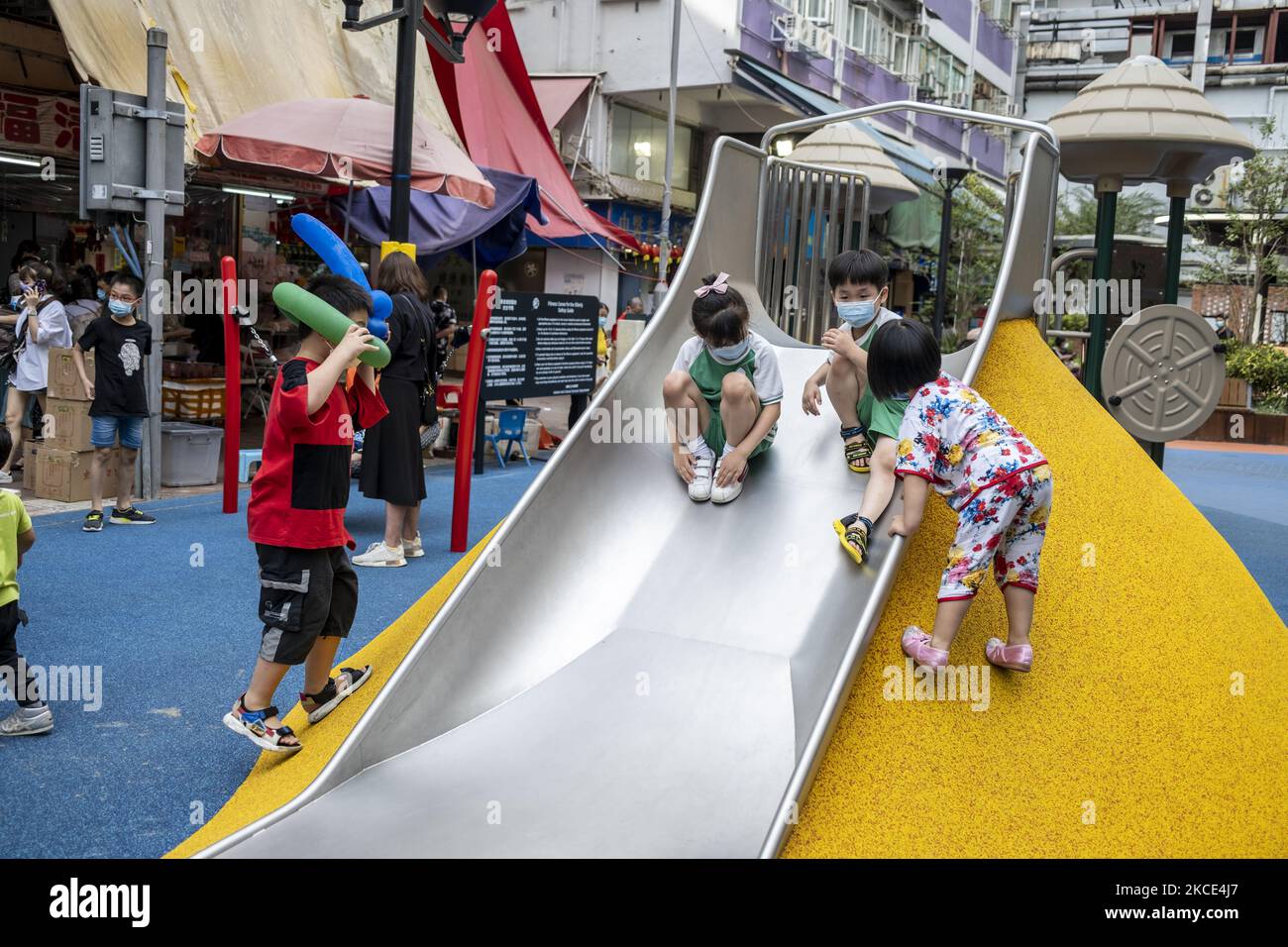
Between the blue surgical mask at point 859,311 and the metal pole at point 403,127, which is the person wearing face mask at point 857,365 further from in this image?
the metal pole at point 403,127

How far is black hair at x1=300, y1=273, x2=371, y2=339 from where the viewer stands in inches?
164

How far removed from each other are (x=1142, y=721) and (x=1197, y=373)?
18.4 ft

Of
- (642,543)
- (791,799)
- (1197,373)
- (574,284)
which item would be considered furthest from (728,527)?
(574,284)

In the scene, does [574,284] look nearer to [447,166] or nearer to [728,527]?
[447,166]

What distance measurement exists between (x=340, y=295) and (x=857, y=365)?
2.37 m

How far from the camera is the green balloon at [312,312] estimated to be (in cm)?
388

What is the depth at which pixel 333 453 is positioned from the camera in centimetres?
412

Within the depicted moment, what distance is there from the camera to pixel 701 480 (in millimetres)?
5359

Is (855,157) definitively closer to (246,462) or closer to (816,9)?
(246,462)

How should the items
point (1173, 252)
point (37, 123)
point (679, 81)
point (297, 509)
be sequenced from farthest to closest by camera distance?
point (679, 81)
point (37, 123)
point (1173, 252)
point (297, 509)

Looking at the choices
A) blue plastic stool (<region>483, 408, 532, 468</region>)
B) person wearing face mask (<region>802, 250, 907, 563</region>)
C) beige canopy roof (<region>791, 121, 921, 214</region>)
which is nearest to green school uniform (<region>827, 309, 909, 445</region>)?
person wearing face mask (<region>802, 250, 907, 563</region>)

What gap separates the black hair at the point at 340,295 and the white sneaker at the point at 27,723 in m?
1.92

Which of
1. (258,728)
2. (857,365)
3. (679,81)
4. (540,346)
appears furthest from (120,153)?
(679,81)
